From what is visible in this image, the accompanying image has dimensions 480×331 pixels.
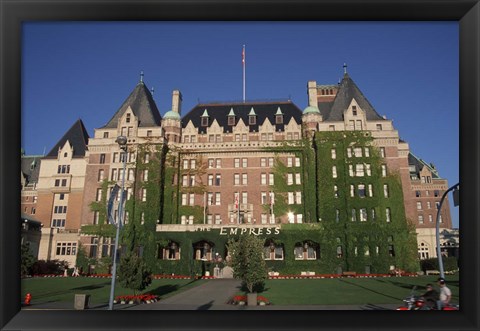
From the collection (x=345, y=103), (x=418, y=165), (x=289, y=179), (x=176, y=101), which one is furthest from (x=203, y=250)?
(x=418, y=165)

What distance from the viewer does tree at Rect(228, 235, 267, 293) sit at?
27422 millimetres

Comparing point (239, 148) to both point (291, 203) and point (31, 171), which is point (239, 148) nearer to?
point (291, 203)

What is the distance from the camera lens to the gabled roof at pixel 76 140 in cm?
6047

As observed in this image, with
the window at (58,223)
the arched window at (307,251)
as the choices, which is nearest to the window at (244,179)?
the arched window at (307,251)

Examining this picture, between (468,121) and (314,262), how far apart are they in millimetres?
34391

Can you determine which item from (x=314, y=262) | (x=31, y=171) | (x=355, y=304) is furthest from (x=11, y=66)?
(x=31, y=171)

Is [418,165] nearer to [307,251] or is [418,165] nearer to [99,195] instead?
[307,251]

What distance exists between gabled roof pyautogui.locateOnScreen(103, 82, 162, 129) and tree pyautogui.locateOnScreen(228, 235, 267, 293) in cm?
3161

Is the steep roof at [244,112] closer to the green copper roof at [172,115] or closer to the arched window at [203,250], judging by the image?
the green copper roof at [172,115]

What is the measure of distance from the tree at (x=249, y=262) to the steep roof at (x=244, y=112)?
99.3 ft

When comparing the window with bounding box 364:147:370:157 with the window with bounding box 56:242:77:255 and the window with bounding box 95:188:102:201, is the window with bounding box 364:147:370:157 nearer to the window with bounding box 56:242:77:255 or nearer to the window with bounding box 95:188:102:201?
the window with bounding box 95:188:102:201

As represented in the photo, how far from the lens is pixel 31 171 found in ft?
214

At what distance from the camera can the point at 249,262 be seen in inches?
1088

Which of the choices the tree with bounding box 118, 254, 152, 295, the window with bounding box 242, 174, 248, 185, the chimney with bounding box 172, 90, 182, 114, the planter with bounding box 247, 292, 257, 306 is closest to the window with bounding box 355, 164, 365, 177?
the window with bounding box 242, 174, 248, 185
